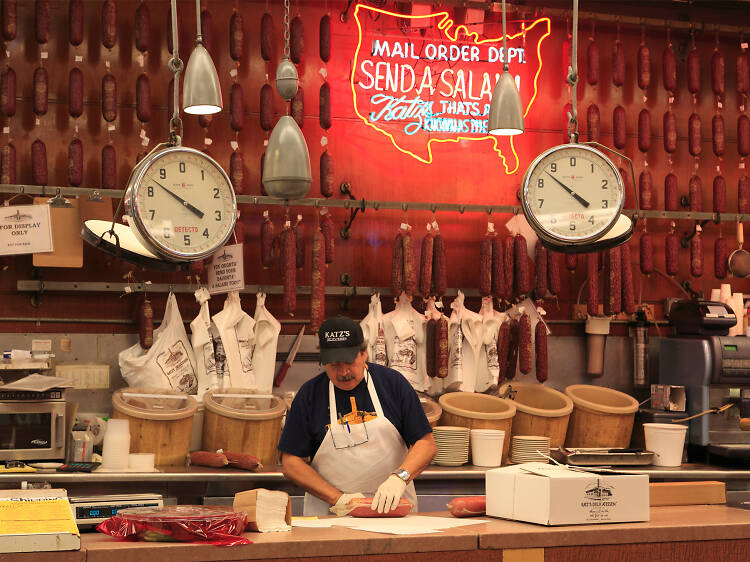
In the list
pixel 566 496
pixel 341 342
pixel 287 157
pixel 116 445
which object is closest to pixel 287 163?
pixel 287 157

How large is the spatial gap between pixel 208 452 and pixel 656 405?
10.1 feet

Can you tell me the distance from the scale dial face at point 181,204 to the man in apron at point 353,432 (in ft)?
2.45

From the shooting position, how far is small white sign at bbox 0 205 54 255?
20.4ft

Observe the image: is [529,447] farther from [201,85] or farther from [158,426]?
[201,85]

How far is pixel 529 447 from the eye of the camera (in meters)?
6.21

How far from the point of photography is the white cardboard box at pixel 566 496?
12.1ft

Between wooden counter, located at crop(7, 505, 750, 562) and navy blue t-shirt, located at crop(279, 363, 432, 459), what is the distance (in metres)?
1.04

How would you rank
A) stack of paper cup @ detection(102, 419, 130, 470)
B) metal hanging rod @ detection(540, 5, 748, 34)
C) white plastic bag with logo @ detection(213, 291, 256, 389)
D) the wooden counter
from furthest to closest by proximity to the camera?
metal hanging rod @ detection(540, 5, 748, 34) < white plastic bag with logo @ detection(213, 291, 256, 389) < stack of paper cup @ detection(102, 419, 130, 470) < the wooden counter

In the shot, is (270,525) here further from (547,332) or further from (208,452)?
(547,332)

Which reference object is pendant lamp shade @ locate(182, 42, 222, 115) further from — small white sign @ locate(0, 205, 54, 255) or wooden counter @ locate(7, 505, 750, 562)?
small white sign @ locate(0, 205, 54, 255)

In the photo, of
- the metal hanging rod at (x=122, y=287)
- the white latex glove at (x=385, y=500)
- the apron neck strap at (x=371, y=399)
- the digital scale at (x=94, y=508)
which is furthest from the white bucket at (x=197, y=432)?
the white latex glove at (x=385, y=500)

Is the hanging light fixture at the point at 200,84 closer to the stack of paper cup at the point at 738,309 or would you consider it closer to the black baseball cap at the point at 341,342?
the black baseball cap at the point at 341,342

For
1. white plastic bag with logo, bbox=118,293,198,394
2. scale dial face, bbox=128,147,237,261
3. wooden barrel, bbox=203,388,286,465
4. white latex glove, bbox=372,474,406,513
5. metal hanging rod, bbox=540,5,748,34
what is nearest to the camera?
white latex glove, bbox=372,474,406,513

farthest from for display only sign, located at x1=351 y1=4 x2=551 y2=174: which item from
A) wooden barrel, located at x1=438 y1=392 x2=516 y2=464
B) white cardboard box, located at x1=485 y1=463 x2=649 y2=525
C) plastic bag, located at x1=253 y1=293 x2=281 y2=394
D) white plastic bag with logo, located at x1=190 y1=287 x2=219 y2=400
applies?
white cardboard box, located at x1=485 y1=463 x2=649 y2=525
